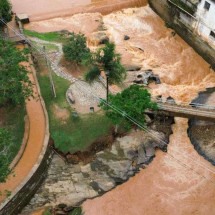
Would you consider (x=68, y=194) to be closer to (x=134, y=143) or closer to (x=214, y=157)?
(x=134, y=143)

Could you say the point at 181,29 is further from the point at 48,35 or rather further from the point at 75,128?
the point at 75,128

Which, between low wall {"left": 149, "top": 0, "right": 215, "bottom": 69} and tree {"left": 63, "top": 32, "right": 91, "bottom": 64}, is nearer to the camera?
tree {"left": 63, "top": 32, "right": 91, "bottom": 64}

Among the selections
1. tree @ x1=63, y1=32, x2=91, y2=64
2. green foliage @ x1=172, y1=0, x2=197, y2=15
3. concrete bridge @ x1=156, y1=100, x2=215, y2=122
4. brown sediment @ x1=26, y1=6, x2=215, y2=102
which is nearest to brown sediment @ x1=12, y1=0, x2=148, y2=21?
brown sediment @ x1=26, y1=6, x2=215, y2=102

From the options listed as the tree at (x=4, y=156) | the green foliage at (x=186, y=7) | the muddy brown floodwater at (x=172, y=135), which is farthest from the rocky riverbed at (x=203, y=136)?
the tree at (x=4, y=156)

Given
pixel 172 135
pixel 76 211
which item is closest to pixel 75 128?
pixel 76 211

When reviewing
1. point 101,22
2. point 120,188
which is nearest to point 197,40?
point 101,22

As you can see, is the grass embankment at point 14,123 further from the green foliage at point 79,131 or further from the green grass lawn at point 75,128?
the green foliage at point 79,131

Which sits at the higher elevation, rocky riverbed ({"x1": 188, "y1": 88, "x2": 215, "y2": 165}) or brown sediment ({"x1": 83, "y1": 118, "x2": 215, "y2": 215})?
rocky riverbed ({"x1": 188, "y1": 88, "x2": 215, "y2": 165})

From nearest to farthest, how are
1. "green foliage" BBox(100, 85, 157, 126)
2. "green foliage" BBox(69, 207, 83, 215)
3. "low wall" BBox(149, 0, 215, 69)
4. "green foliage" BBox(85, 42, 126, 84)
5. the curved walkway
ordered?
the curved walkway → "green foliage" BBox(69, 207, 83, 215) → "green foliage" BBox(85, 42, 126, 84) → "green foliage" BBox(100, 85, 157, 126) → "low wall" BBox(149, 0, 215, 69)

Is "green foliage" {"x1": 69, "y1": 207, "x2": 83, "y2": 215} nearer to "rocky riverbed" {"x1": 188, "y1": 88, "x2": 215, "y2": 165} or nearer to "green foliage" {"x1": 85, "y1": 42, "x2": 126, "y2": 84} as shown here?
"green foliage" {"x1": 85, "y1": 42, "x2": 126, "y2": 84}
